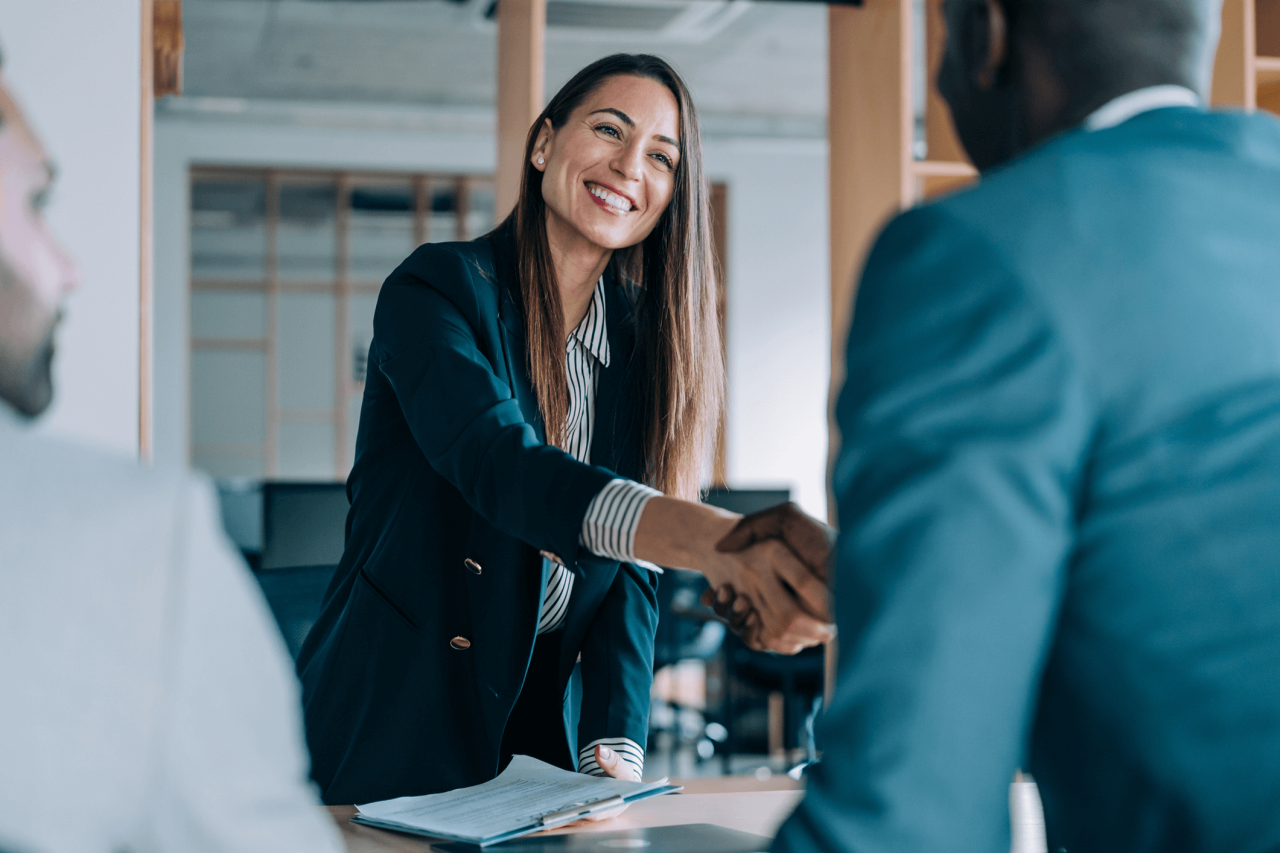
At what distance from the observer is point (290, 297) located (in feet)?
31.6

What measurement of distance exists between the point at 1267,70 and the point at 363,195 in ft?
24.7

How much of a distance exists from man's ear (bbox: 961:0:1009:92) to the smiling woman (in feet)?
1.73

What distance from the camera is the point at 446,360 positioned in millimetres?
1319

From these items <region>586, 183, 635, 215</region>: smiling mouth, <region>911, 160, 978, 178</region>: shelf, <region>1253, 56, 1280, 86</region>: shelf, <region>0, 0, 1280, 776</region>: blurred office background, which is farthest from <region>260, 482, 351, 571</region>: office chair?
<region>1253, 56, 1280, 86</region>: shelf

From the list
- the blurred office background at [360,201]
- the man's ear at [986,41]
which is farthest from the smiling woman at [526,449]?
the blurred office background at [360,201]

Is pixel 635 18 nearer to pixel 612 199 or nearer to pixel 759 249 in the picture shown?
pixel 759 249

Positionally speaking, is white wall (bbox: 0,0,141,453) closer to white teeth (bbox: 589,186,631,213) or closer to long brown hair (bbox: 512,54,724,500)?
long brown hair (bbox: 512,54,724,500)

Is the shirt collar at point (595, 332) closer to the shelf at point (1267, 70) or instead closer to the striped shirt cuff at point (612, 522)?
the striped shirt cuff at point (612, 522)

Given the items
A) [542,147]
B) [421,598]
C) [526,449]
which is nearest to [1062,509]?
[526,449]

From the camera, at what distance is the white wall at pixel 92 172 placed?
2574mm

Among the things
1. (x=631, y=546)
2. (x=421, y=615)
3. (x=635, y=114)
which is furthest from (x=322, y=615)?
(x=635, y=114)

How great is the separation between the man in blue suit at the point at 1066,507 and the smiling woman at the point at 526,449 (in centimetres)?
54

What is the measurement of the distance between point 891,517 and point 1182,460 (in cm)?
15

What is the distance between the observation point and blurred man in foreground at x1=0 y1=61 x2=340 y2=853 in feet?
1.67
